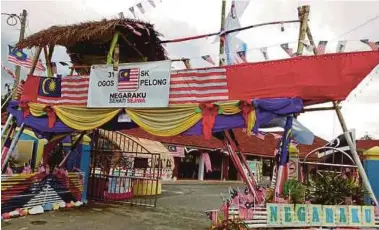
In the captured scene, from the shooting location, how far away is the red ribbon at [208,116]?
7809mm

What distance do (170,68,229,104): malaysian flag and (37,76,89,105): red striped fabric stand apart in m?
2.23

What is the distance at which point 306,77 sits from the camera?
24.5ft

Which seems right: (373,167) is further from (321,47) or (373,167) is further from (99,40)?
(99,40)

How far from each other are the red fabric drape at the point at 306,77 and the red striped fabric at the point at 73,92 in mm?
3454

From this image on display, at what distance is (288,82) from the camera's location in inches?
298

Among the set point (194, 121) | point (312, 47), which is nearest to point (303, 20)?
point (312, 47)

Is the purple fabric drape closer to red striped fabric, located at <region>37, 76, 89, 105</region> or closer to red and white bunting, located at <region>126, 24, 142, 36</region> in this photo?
red and white bunting, located at <region>126, 24, 142, 36</region>

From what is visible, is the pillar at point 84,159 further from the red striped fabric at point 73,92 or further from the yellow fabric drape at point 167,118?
the yellow fabric drape at point 167,118

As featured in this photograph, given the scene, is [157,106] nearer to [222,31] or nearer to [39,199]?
[222,31]

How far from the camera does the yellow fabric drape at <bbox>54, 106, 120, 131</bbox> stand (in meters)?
8.88

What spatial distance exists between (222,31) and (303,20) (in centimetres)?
174

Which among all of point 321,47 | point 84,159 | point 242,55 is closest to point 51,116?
point 84,159

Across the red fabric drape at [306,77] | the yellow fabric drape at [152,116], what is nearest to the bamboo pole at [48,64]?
the yellow fabric drape at [152,116]

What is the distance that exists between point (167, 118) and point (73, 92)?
2.63m
